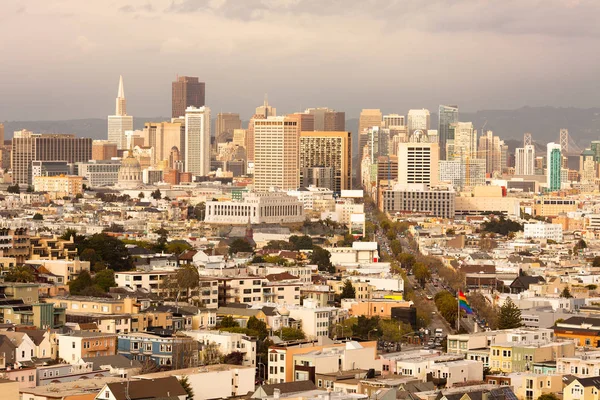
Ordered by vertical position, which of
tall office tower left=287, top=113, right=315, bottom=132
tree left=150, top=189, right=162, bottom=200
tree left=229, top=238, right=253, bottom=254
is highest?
tall office tower left=287, top=113, right=315, bottom=132

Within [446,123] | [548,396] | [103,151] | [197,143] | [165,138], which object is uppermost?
[446,123]

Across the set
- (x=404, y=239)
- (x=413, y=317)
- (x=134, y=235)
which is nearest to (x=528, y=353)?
(x=413, y=317)

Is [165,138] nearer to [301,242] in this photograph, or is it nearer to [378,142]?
[378,142]

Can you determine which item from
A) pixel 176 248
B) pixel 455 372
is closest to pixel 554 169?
pixel 176 248

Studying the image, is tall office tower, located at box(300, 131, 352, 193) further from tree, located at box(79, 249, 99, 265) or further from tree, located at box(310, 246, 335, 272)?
tree, located at box(79, 249, 99, 265)

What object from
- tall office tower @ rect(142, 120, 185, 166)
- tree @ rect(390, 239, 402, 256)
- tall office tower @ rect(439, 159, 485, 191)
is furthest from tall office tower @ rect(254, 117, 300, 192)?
tall office tower @ rect(142, 120, 185, 166)

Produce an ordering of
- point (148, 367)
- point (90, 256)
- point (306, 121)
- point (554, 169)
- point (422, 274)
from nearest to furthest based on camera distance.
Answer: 1. point (148, 367)
2. point (90, 256)
3. point (422, 274)
4. point (554, 169)
5. point (306, 121)

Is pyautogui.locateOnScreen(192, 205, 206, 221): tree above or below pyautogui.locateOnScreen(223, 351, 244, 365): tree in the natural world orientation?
above
